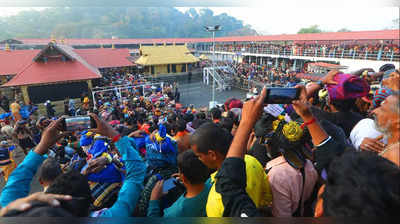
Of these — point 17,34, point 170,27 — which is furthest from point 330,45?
point 170,27

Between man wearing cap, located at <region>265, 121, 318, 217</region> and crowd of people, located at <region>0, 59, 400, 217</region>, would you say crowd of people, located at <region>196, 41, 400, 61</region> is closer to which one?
crowd of people, located at <region>0, 59, 400, 217</region>

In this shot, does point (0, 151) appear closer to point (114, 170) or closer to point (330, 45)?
point (114, 170)

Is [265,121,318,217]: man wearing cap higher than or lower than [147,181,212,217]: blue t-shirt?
higher

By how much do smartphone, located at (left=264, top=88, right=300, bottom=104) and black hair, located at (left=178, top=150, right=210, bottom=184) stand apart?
770 millimetres

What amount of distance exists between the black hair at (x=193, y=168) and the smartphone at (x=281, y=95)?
0.77 metres

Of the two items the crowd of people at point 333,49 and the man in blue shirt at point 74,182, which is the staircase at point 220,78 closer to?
the crowd of people at point 333,49

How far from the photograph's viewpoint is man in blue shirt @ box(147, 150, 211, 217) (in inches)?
63.7

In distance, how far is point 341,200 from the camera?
0.77 m

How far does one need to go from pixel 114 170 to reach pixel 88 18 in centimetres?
7546

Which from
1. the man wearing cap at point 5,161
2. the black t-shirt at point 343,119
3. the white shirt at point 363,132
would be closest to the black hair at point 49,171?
the black t-shirt at point 343,119

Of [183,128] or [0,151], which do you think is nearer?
[183,128]

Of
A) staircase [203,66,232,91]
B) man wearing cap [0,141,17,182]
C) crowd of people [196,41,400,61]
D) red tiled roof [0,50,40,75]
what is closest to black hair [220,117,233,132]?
man wearing cap [0,141,17,182]

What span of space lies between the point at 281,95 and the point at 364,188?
2.29 feet

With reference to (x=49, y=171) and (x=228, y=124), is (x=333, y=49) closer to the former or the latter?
(x=228, y=124)
